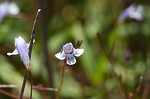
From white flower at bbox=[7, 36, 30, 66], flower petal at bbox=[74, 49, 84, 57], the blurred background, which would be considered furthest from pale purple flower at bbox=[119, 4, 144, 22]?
white flower at bbox=[7, 36, 30, 66]

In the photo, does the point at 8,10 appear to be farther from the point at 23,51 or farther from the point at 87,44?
the point at 23,51

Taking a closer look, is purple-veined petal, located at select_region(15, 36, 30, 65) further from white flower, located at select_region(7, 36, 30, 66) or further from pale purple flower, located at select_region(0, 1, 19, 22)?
pale purple flower, located at select_region(0, 1, 19, 22)

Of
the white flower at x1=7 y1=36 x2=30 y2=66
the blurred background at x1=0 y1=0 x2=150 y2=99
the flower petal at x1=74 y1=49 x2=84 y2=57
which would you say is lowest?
the white flower at x1=7 y1=36 x2=30 y2=66

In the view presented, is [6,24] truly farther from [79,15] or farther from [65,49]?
[65,49]

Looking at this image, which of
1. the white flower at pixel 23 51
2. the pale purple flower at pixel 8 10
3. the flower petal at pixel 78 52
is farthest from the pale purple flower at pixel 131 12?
the white flower at pixel 23 51

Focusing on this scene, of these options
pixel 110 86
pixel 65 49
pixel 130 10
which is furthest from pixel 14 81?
pixel 65 49

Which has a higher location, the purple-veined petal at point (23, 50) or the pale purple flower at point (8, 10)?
the pale purple flower at point (8, 10)

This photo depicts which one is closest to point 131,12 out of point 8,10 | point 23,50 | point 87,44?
point 87,44

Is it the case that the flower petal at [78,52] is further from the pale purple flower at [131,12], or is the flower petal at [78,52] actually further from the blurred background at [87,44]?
the pale purple flower at [131,12]
